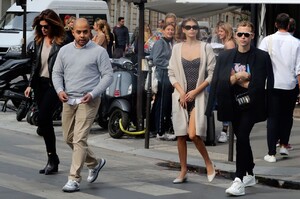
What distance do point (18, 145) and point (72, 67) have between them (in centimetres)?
393

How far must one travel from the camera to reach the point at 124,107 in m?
14.0

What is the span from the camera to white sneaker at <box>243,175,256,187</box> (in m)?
9.59

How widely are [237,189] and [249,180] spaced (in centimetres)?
55

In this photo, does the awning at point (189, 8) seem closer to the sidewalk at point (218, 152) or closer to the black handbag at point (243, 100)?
the sidewalk at point (218, 152)

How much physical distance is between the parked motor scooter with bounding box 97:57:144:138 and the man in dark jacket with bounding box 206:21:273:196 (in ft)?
15.4

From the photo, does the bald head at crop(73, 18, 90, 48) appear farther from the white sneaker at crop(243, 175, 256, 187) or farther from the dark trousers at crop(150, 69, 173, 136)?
the dark trousers at crop(150, 69, 173, 136)

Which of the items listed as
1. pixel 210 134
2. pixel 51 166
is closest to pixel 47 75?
pixel 51 166

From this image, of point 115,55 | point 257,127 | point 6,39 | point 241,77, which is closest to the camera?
point 241,77

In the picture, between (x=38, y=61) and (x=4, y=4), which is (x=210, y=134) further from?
(x=4, y=4)

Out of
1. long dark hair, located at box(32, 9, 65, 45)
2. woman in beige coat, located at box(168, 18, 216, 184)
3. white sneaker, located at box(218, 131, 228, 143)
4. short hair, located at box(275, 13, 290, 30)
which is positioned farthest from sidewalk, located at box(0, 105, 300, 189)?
long dark hair, located at box(32, 9, 65, 45)

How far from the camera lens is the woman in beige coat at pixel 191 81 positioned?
9695mm

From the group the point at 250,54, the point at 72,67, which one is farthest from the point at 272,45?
the point at 72,67

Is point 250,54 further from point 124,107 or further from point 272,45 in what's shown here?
point 124,107

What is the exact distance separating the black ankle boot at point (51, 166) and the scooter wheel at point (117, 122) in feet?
12.0
